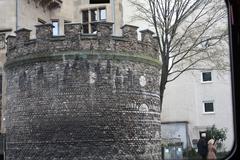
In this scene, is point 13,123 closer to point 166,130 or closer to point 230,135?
point 166,130

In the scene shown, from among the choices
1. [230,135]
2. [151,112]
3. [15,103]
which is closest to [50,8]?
[15,103]

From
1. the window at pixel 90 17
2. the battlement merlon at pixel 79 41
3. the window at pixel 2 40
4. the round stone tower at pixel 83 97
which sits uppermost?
the window at pixel 90 17

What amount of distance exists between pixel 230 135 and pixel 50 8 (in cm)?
1285

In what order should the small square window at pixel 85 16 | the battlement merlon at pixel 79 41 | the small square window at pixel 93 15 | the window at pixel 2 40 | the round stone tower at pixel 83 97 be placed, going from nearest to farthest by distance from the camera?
the round stone tower at pixel 83 97
the battlement merlon at pixel 79 41
the window at pixel 2 40
the small square window at pixel 93 15
the small square window at pixel 85 16

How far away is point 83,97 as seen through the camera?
9.66 m

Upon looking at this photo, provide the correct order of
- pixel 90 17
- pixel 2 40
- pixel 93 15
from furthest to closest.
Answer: pixel 93 15 → pixel 90 17 → pixel 2 40

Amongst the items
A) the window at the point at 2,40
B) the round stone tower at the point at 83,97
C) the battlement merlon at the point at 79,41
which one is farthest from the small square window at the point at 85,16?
the battlement merlon at the point at 79,41

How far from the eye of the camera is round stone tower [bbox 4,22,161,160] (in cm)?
950

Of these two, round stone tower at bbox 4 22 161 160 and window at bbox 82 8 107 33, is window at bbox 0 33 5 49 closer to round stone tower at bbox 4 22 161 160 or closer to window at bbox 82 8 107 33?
window at bbox 82 8 107 33

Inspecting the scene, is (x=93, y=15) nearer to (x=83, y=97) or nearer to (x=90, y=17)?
(x=90, y=17)

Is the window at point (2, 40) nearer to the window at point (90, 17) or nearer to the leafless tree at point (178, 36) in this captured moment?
the window at point (90, 17)

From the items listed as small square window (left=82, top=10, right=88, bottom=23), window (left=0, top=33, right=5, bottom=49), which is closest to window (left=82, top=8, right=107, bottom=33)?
small square window (left=82, top=10, right=88, bottom=23)

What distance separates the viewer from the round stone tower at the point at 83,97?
950 centimetres

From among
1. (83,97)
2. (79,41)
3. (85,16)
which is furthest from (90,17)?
(83,97)
